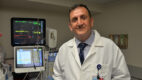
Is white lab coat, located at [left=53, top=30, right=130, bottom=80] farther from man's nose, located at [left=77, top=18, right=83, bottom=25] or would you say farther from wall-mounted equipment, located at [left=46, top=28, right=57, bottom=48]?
wall-mounted equipment, located at [left=46, top=28, right=57, bottom=48]

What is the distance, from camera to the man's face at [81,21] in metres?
1.12

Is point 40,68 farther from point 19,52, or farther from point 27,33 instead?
point 27,33

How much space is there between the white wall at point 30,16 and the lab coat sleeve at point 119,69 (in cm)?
170

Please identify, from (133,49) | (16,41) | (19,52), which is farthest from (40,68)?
(133,49)

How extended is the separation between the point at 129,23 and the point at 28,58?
1742mm

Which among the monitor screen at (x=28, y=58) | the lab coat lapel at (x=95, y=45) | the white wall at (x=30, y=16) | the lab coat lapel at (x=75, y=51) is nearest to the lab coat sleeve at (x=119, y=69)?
the lab coat lapel at (x=95, y=45)

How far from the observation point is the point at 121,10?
2.47 metres

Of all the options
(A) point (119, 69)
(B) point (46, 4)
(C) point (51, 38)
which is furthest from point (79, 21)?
(B) point (46, 4)

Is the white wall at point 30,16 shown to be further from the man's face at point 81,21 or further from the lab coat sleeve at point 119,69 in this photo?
the lab coat sleeve at point 119,69

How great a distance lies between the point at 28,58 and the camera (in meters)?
1.70

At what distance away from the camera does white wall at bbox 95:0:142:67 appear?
2.22 metres

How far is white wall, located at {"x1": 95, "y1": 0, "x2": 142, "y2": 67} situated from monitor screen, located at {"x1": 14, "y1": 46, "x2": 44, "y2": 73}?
1.51 metres

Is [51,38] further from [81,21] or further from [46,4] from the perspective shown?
[81,21]

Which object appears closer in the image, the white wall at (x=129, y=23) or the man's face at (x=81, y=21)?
the man's face at (x=81, y=21)
